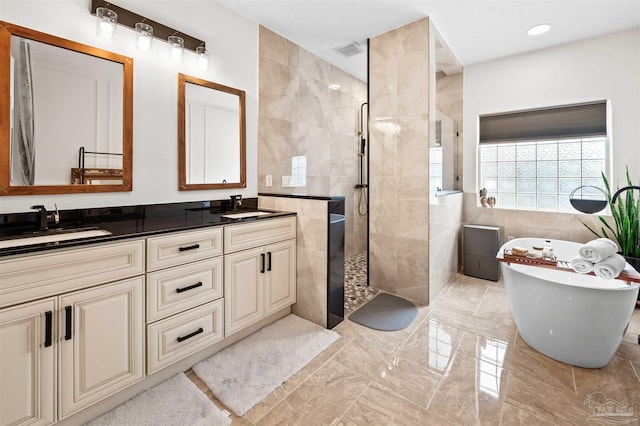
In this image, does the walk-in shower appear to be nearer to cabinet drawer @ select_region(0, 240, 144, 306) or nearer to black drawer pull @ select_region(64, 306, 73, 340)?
cabinet drawer @ select_region(0, 240, 144, 306)

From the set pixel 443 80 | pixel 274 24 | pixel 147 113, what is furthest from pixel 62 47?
pixel 443 80

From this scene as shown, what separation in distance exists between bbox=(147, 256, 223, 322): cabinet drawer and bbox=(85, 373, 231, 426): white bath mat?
1.37ft

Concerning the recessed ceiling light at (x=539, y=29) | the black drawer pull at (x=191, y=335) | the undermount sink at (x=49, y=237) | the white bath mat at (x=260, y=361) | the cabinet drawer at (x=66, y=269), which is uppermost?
the recessed ceiling light at (x=539, y=29)

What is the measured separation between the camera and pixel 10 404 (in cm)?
112

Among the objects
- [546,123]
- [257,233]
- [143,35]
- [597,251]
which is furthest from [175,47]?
[546,123]

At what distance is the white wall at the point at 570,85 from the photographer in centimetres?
284

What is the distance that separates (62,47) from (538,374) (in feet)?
11.4

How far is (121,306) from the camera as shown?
142 centimetres

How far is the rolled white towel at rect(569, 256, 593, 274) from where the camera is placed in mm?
1782

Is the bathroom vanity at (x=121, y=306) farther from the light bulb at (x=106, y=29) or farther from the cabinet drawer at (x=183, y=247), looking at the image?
the light bulb at (x=106, y=29)

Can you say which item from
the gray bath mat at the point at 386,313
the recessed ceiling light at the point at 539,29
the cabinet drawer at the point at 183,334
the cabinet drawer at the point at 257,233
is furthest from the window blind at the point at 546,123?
the cabinet drawer at the point at 183,334

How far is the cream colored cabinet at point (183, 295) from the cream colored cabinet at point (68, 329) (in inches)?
2.7

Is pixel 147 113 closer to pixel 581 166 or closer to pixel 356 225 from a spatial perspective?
pixel 356 225

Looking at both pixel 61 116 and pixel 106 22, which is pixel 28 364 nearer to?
pixel 61 116
